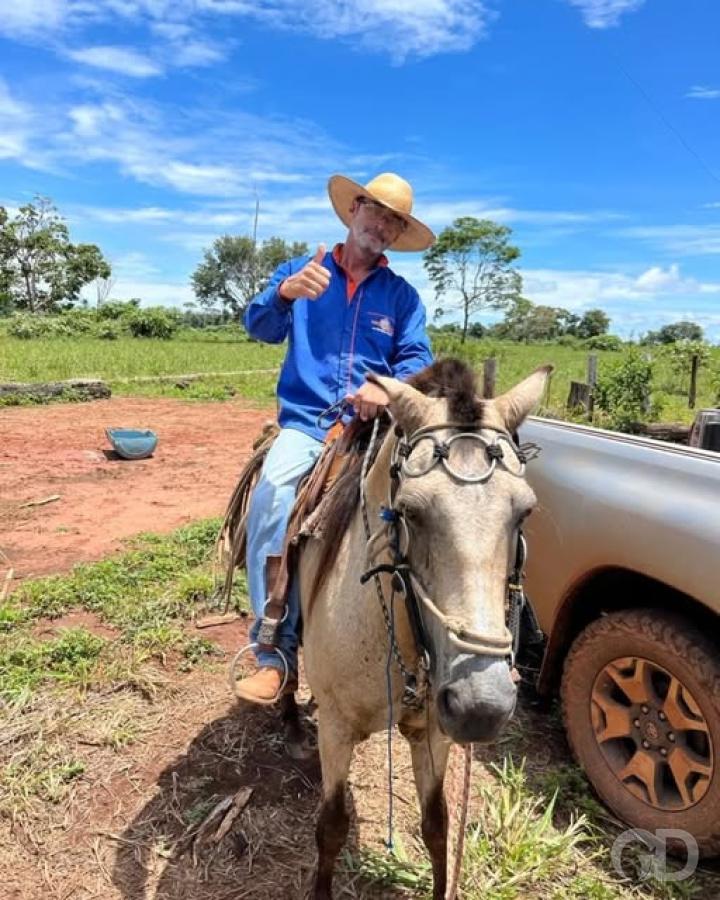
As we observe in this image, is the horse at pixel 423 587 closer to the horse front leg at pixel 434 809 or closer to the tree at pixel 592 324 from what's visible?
the horse front leg at pixel 434 809

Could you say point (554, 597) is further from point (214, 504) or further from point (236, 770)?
point (214, 504)

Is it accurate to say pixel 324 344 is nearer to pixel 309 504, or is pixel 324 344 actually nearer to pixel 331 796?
pixel 309 504

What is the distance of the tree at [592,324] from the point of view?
7744cm

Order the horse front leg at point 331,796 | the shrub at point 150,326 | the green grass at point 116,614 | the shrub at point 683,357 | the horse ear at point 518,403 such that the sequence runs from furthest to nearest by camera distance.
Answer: the shrub at point 150,326 < the shrub at point 683,357 < the green grass at point 116,614 < the horse front leg at point 331,796 < the horse ear at point 518,403

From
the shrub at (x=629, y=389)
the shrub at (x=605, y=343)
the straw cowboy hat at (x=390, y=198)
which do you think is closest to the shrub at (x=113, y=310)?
the shrub at (x=605, y=343)

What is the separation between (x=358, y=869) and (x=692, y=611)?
1.70 meters

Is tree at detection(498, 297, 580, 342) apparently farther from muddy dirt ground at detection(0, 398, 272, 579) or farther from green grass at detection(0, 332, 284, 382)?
muddy dirt ground at detection(0, 398, 272, 579)

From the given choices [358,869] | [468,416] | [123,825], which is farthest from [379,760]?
[468,416]

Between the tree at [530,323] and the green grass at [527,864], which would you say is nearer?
the green grass at [527,864]

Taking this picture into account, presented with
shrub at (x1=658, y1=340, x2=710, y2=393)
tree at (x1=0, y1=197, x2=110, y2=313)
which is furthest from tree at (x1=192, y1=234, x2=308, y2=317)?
shrub at (x1=658, y1=340, x2=710, y2=393)

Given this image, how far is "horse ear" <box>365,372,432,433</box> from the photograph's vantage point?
1817 mm

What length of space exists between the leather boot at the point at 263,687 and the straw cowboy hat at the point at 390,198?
2.02 metres

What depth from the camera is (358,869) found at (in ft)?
8.73

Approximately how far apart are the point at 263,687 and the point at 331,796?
53cm
